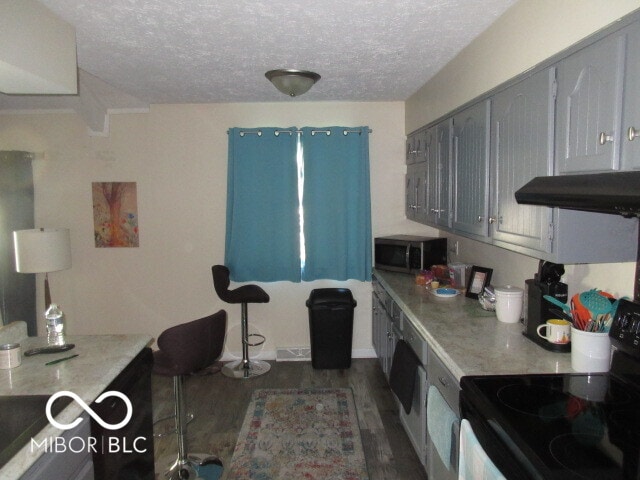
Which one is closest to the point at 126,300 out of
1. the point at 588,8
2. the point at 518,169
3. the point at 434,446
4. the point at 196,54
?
the point at 196,54

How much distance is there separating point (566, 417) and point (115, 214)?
412 centimetres

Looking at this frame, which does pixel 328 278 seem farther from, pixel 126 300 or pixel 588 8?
pixel 588 8

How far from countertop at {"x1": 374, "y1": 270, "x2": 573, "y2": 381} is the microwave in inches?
25.9

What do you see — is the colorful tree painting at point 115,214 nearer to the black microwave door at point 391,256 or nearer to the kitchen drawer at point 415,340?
the black microwave door at point 391,256

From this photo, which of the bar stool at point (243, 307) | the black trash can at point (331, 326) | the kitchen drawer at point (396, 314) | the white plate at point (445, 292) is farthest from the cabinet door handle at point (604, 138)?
the bar stool at point (243, 307)

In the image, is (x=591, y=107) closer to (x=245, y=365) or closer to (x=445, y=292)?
(x=445, y=292)

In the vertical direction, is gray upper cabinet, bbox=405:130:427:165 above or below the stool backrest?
above

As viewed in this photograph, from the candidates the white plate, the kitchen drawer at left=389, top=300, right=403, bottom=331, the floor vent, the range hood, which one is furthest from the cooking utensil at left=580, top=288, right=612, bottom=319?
the floor vent

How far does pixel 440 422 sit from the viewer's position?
2127 millimetres

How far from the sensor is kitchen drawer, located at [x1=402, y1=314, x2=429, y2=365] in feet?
8.23

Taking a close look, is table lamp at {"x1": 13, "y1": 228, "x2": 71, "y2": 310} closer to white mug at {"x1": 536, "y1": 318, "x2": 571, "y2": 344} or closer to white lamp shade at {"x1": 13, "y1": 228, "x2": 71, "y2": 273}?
white lamp shade at {"x1": 13, "y1": 228, "x2": 71, "y2": 273}

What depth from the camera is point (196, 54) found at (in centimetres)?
284

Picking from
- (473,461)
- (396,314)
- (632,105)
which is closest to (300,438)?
(396,314)

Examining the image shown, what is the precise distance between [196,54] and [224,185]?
1.74 metres
